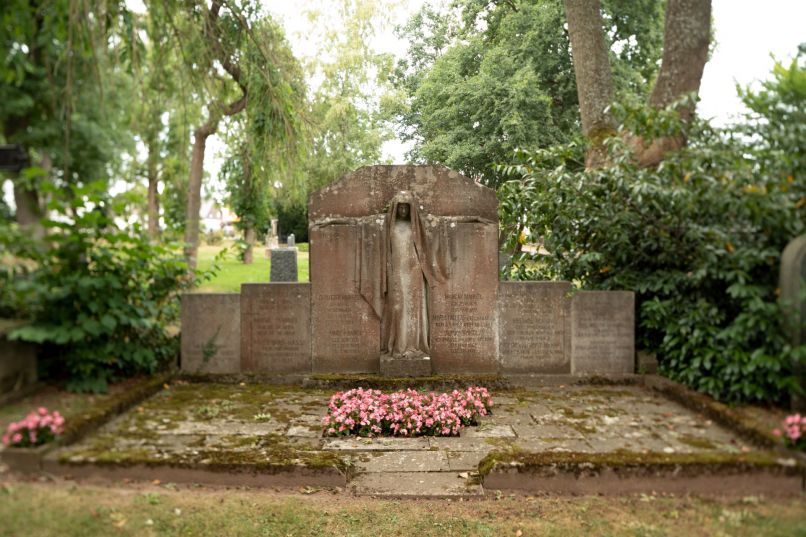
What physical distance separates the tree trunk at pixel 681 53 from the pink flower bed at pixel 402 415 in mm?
5494

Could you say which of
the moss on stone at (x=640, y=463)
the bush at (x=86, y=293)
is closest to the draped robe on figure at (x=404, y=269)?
the bush at (x=86, y=293)

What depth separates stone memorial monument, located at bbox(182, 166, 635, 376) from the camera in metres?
7.86

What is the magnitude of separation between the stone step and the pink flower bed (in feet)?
3.02

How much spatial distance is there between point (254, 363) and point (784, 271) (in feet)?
19.7

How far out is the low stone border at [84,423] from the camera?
484cm

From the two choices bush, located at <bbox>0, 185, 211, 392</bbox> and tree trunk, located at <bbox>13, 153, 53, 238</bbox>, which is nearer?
tree trunk, located at <bbox>13, 153, 53, 238</bbox>

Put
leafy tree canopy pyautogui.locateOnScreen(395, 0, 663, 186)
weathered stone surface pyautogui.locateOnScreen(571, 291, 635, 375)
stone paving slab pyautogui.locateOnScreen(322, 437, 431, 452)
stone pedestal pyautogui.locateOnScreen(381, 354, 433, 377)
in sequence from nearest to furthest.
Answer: stone paving slab pyautogui.locateOnScreen(322, 437, 431, 452), stone pedestal pyautogui.locateOnScreen(381, 354, 433, 377), weathered stone surface pyautogui.locateOnScreen(571, 291, 635, 375), leafy tree canopy pyautogui.locateOnScreen(395, 0, 663, 186)

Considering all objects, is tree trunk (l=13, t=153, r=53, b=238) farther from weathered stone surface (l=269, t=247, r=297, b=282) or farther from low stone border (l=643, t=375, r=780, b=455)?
weathered stone surface (l=269, t=247, r=297, b=282)

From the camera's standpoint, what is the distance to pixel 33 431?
5.00 metres

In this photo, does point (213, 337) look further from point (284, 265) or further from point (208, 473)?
point (284, 265)

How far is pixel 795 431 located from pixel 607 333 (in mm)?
3097

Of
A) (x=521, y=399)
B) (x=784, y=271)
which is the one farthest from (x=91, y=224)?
(x=784, y=271)

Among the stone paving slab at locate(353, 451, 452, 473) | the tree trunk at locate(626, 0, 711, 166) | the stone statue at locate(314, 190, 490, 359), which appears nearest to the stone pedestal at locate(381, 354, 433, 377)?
the stone statue at locate(314, 190, 490, 359)

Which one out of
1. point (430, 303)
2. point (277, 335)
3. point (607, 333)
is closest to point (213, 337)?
point (277, 335)
